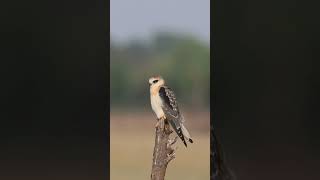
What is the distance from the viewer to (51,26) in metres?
4.12

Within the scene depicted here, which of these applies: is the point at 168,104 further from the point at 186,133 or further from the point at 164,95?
the point at 186,133

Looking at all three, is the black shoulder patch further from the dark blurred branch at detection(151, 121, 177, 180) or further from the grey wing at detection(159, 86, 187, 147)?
the dark blurred branch at detection(151, 121, 177, 180)

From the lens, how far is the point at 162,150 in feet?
11.9

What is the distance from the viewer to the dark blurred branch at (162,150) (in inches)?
143

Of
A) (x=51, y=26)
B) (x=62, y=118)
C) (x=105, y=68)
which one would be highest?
(x=51, y=26)

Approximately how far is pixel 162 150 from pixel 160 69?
0.79 m

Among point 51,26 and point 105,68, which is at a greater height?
point 51,26
